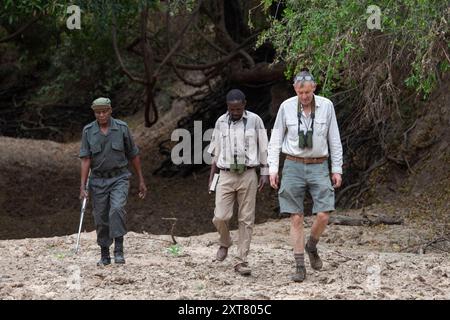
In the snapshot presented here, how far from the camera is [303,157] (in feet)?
25.0

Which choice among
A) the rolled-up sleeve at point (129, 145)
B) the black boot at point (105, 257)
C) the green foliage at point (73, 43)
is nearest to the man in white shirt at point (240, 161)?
the rolled-up sleeve at point (129, 145)

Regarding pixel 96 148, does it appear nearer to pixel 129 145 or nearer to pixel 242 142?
pixel 129 145

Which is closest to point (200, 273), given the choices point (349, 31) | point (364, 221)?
point (349, 31)

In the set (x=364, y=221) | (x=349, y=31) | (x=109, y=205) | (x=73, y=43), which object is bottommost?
(x=364, y=221)

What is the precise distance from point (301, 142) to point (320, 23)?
2.21 m

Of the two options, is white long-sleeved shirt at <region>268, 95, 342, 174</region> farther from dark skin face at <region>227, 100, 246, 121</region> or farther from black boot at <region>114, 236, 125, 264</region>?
black boot at <region>114, 236, 125, 264</region>

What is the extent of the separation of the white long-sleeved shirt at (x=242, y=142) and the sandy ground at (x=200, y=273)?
101cm

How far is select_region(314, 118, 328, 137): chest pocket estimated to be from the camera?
7586mm

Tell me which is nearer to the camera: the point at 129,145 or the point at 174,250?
the point at 129,145

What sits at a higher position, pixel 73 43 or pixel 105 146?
pixel 73 43

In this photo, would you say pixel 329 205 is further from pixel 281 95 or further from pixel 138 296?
pixel 281 95

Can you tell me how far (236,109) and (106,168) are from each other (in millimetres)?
1370

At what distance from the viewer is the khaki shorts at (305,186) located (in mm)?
7621

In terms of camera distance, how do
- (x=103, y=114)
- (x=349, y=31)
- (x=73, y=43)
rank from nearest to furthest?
(x=103, y=114) → (x=349, y=31) → (x=73, y=43)
